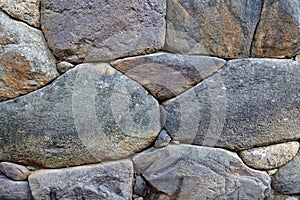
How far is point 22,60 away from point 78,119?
257 mm

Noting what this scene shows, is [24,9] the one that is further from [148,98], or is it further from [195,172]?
[195,172]

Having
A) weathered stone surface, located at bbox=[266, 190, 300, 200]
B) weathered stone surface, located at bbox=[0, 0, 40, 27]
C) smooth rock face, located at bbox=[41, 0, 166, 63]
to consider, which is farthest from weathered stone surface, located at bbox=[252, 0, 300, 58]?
weathered stone surface, located at bbox=[0, 0, 40, 27]

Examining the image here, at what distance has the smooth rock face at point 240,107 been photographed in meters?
1.05

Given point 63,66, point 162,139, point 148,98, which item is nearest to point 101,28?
point 63,66

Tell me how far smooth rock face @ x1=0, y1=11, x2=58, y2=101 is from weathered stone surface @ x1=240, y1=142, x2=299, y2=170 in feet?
2.49

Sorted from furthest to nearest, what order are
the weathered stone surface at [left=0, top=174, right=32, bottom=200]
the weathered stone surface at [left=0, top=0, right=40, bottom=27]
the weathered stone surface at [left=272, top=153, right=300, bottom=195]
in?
the weathered stone surface at [left=272, top=153, right=300, bottom=195], the weathered stone surface at [left=0, top=174, right=32, bottom=200], the weathered stone surface at [left=0, top=0, right=40, bottom=27]

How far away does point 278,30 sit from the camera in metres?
1.02

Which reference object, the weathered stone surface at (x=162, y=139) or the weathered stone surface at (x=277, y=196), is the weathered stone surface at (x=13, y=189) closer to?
the weathered stone surface at (x=162, y=139)

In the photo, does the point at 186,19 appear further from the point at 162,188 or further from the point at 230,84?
the point at 162,188

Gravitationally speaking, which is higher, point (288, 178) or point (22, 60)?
point (22, 60)

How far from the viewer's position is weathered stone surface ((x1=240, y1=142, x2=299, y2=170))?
1.10 m

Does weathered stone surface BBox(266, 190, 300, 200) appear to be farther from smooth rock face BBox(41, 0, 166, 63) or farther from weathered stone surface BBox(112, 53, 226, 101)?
smooth rock face BBox(41, 0, 166, 63)

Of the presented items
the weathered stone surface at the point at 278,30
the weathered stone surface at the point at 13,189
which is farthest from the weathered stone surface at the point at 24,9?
the weathered stone surface at the point at 278,30

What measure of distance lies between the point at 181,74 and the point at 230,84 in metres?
0.18
